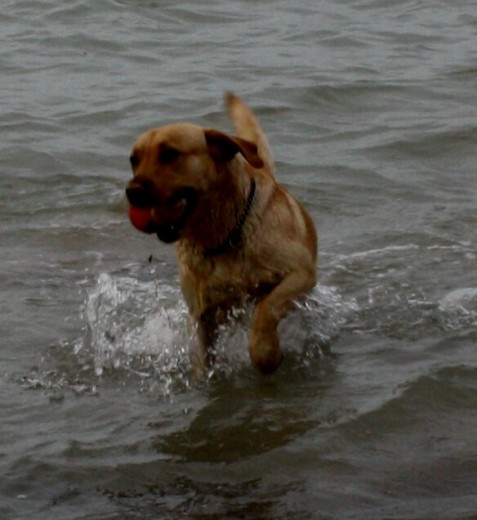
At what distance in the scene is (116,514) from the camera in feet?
16.2

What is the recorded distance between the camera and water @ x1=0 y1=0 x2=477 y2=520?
5254mm

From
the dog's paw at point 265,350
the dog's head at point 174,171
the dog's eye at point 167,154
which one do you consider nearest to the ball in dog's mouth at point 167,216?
the dog's head at point 174,171

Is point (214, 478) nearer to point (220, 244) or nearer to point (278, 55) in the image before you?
point (220, 244)

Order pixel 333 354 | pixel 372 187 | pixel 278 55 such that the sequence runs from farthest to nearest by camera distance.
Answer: pixel 278 55 < pixel 372 187 < pixel 333 354

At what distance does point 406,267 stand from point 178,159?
2.67 meters

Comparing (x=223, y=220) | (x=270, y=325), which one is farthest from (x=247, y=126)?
(x=270, y=325)

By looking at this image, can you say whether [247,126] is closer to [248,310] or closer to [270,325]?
[248,310]

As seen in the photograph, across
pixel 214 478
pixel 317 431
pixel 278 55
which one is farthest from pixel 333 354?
pixel 278 55

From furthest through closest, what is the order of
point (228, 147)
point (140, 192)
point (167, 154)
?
1. point (228, 147)
2. point (167, 154)
3. point (140, 192)

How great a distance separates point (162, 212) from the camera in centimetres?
578

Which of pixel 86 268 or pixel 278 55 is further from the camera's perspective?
pixel 278 55

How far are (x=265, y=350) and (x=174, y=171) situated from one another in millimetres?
970

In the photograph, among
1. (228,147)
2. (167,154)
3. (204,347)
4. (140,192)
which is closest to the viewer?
(140,192)

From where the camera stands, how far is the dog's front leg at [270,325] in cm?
617
